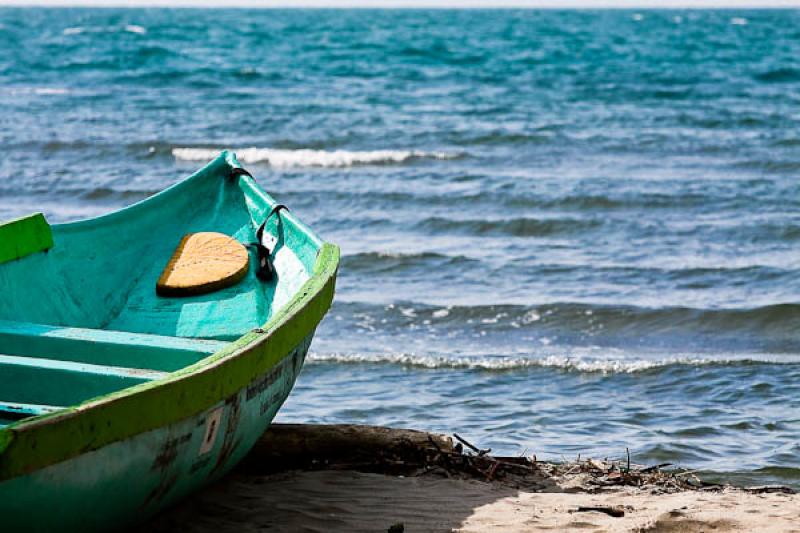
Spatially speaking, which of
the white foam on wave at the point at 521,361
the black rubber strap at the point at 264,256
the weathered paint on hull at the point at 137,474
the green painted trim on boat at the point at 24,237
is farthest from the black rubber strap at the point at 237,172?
the weathered paint on hull at the point at 137,474

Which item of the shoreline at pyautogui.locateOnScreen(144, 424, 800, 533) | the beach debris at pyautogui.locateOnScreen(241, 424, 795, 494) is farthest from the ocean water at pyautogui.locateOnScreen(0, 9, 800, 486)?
the shoreline at pyautogui.locateOnScreen(144, 424, 800, 533)

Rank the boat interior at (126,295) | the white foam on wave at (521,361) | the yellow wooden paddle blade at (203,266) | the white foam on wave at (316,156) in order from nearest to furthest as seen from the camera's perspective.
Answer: the boat interior at (126,295) < the yellow wooden paddle blade at (203,266) < the white foam on wave at (521,361) < the white foam on wave at (316,156)

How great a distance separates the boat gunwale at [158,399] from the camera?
122 inches

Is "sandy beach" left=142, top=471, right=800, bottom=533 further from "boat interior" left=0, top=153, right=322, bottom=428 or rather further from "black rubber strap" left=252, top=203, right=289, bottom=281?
"black rubber strap" left=252, top=203, right=289, bottom=281

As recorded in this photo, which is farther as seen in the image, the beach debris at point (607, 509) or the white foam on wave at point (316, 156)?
the white foam on wave at point (316, 156)

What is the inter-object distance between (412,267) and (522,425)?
367 cm

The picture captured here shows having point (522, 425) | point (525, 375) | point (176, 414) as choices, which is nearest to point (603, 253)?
point (525, 375)

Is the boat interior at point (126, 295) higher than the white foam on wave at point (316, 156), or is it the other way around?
the white foam on wave at point (316, 156)

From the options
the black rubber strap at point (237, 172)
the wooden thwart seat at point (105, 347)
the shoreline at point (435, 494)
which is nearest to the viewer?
the shoreline at point (435, 494)

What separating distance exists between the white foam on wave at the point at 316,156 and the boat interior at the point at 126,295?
8.92 meters

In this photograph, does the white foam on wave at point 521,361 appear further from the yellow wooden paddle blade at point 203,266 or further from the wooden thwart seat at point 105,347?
the wooden thwart seat at point 105,347

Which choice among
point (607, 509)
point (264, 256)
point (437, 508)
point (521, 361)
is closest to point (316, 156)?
point (521, 361)

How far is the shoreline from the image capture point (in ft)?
14.2

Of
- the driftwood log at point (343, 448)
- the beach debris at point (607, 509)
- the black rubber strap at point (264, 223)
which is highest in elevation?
the black rubber strap at point (264, 223)
